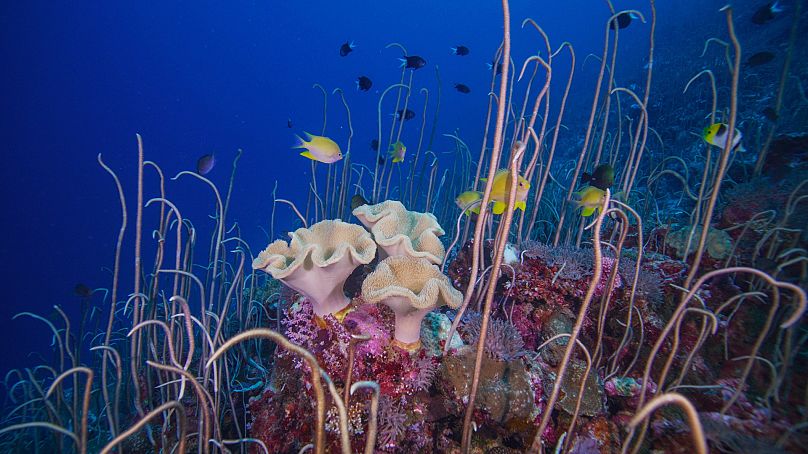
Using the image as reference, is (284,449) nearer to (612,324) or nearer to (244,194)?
(612,324)

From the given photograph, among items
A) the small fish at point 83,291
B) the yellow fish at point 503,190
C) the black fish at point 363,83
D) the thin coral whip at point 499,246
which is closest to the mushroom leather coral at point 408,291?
the thin coral whip at point 499,246

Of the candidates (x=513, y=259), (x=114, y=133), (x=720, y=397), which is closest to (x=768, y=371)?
(x=720, y=397)

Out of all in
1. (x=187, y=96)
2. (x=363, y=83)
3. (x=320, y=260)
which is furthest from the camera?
(x=187, y=96)

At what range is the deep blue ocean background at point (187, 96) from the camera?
31109 mm

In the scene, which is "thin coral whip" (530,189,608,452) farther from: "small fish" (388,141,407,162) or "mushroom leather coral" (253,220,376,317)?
"small fish" (388,141,407,162)

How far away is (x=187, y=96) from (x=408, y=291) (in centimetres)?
8600

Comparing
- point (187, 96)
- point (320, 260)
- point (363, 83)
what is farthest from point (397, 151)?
point (187, 96)

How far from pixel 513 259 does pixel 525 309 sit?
1.55 ft

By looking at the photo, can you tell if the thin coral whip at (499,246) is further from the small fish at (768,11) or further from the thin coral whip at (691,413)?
the small fish at (768,11)

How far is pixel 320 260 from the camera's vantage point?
2.03 m

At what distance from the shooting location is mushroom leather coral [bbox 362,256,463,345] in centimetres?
179

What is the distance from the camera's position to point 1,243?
3378 cm

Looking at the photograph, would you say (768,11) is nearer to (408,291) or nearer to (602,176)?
(602,176)

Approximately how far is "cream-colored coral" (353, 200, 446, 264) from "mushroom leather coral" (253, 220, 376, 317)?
5.1 inches
